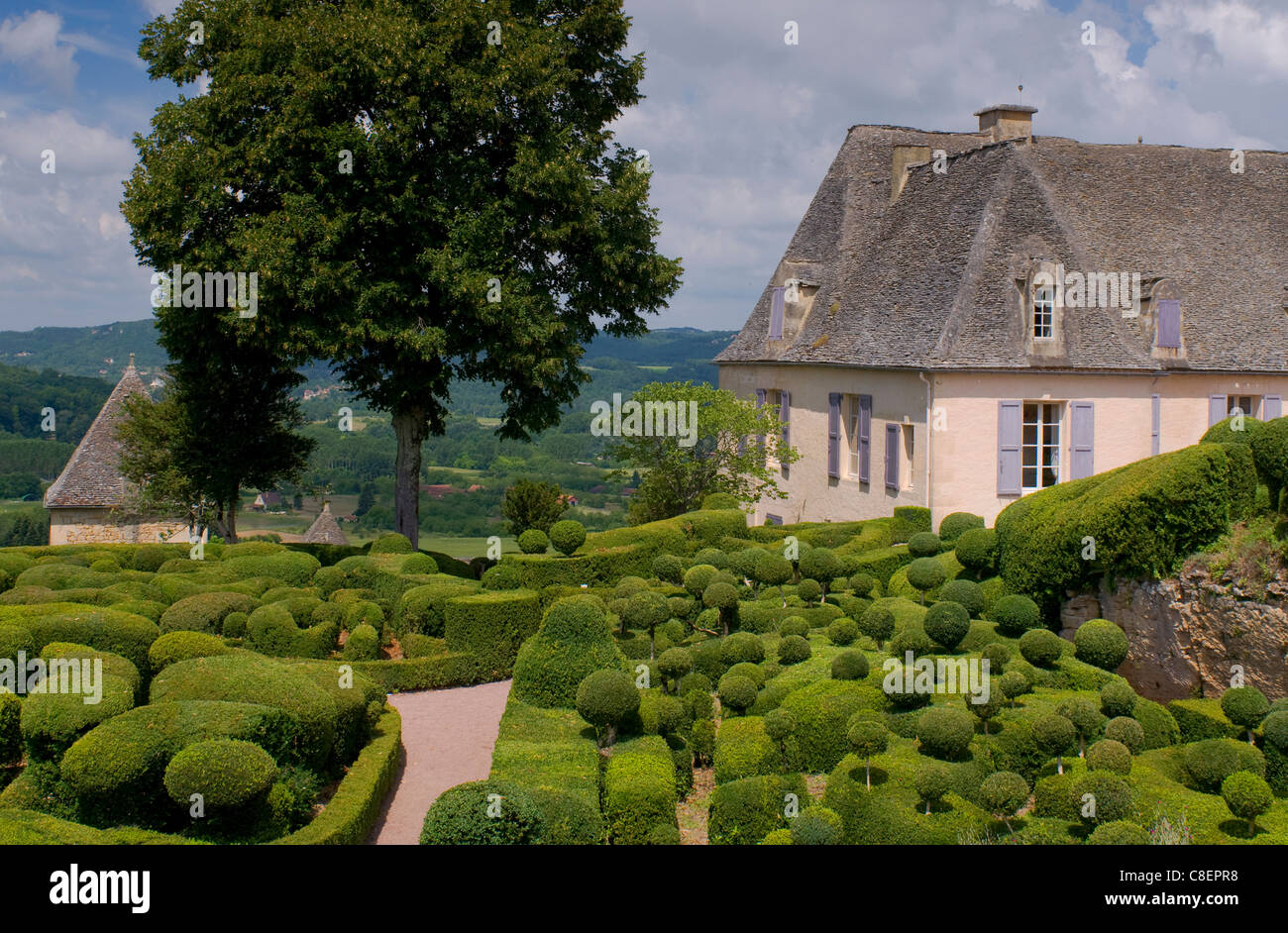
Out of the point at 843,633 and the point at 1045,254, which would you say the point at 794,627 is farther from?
the point at 1045,254

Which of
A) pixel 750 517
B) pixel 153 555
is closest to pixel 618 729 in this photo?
pixel 153 555

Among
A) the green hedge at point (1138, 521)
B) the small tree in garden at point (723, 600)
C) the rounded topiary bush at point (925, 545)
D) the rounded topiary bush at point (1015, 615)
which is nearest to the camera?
the green hedge at point (1138, 521)

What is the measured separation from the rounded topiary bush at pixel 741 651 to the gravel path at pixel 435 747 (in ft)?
11.3

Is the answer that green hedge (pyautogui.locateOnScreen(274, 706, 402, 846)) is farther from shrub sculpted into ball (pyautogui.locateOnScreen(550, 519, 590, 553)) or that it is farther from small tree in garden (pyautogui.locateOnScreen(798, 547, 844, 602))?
small tree in garden (pyautogui.locateOnScreen(798, 547, 844, 602))

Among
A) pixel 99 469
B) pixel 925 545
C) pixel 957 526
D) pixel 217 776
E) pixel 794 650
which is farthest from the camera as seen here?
pixel 99 469

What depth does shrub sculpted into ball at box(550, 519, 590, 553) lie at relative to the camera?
22516 millimetres

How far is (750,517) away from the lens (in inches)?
1471

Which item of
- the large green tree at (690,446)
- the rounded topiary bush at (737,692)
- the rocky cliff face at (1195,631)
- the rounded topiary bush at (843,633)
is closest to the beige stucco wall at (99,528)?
the large green tree at (690,446)

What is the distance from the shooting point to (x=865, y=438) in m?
29.3

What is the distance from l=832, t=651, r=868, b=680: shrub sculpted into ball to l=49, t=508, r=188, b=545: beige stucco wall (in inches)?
1080

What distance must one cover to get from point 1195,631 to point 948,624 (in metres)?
3.46

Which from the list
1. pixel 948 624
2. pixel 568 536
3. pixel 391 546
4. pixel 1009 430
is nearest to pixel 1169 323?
pixel 1009 430

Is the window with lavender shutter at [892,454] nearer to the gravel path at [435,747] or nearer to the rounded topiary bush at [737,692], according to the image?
the gravel path at [435,747]

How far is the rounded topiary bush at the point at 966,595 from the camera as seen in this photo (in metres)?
18.1
